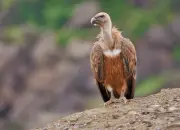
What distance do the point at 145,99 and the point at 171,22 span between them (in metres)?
26.1

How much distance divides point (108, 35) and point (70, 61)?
22696mm

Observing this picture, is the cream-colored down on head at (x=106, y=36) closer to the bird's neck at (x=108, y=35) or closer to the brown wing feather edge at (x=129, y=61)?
the bird's neck at (x=108, y=35)

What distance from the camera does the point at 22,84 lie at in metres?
34.0

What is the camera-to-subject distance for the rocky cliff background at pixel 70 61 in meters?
31.3

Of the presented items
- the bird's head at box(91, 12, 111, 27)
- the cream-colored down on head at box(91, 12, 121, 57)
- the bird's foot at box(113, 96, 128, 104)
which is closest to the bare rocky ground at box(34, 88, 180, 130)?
the bird's foot at box(113, 96, 128, 104)

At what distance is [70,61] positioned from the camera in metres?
33.4

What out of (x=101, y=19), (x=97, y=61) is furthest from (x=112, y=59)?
(x=101, y=19)

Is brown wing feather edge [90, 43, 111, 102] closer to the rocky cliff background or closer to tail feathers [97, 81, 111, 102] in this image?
tail feathers [97, 81, 111, 102]

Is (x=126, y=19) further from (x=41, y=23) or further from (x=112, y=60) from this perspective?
(x=112, y=60)

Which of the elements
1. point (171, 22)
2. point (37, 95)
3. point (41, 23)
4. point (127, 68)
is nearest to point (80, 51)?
point (37, 95)

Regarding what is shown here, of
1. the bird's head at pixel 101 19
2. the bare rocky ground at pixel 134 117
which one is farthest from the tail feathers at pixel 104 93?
the bird's head at pixel 101 19

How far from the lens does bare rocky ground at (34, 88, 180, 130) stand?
9.36 meters

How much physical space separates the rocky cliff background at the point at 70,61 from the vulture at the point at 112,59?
1732 centimetres

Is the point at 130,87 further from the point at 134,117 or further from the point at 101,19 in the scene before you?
the point at 134,117
